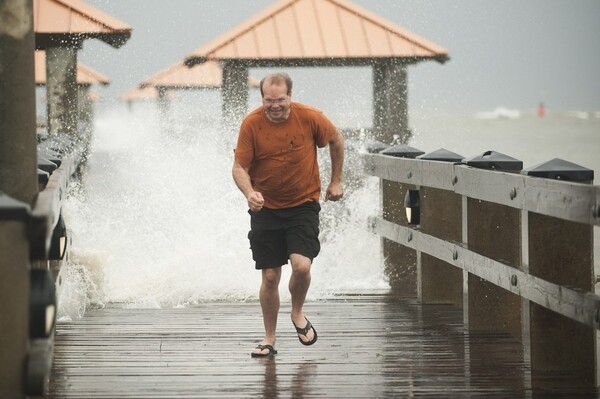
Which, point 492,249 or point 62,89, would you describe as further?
point 62,89

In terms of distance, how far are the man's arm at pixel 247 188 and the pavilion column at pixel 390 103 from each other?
13783mm

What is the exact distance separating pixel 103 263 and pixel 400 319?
2.69 metres

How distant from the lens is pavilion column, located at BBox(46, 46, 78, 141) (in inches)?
715

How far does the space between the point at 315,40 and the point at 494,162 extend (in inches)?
575

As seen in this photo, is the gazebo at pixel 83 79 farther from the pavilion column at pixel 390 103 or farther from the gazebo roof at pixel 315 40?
the pavilion column at pixel 390 103

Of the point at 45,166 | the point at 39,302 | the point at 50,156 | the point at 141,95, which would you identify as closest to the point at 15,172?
the point at 39,302

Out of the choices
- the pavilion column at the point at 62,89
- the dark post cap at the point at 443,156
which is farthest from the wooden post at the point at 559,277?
the pavilion column at the point at 62,89

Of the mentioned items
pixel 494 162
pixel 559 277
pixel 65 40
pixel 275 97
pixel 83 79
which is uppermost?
pixel 83 79

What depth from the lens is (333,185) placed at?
306 inches

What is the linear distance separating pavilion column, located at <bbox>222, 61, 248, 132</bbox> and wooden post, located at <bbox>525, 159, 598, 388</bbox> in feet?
49.1

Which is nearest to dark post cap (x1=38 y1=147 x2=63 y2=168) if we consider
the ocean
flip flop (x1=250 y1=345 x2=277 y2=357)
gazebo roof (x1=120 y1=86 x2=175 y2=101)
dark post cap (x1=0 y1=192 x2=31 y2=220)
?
the ocean

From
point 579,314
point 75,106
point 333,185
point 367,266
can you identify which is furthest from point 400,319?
point 75,106

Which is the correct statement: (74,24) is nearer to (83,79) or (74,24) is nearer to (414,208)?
(414,208)

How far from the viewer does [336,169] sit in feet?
25.9
